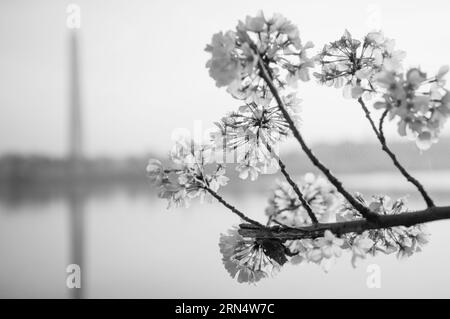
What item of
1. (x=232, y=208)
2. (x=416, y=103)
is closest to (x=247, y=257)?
(x=232, y=208)

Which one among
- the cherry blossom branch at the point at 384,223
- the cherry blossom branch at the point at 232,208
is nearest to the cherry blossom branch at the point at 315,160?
the cherry blossom branch at the point at 384,223

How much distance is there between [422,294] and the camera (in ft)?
20.3

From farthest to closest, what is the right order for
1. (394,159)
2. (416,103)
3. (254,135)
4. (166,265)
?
1. (166,265)
2. (254,135)
3. (394,159)
4. (416,103)

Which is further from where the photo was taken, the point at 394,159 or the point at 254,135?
the point at 254,135

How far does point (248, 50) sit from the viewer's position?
519 mm

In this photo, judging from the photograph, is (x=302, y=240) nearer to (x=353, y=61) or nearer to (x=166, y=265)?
(x=353, y=61)

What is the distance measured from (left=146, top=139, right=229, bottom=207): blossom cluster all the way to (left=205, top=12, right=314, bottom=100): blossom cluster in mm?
145

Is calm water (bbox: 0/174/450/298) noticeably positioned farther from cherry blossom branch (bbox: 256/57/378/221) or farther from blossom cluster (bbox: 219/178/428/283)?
cherry blossom branch (bbox: 256/57/378/221)

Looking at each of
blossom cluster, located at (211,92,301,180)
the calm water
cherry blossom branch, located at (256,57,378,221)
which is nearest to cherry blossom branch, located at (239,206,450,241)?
cherry blossom branch, located at (256,57,378,221)

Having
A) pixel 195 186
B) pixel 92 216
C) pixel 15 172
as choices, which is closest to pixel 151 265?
pixel 195 186

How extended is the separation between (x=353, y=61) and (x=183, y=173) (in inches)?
13.0

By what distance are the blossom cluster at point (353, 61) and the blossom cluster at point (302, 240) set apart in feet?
0.55

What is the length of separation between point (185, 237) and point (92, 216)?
36.5ft

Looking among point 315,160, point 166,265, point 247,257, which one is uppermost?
point 315,160
